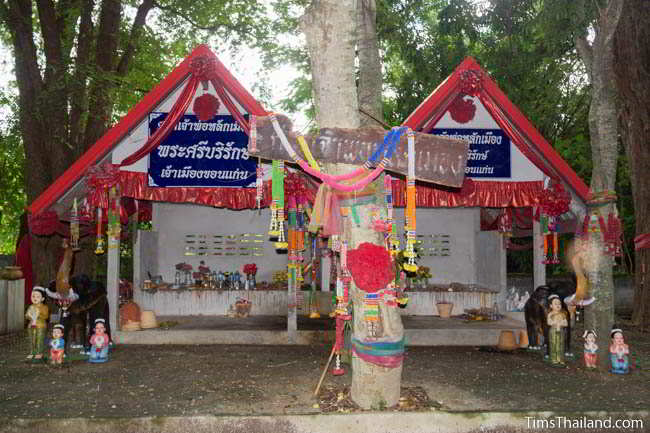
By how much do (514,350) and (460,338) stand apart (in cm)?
104

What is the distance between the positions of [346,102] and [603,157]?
431 cm

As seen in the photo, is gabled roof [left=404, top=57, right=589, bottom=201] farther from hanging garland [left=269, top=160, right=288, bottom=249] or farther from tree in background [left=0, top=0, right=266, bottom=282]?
tree in background [left=0, top=0, right=266, bottom=282]

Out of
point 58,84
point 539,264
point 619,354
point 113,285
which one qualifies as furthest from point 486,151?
point 58,84

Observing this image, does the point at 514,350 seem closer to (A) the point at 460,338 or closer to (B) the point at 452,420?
(A) the point at 460,338

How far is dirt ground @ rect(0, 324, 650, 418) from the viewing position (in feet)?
19.5

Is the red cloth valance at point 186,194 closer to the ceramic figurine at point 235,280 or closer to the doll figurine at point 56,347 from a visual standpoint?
the doll figurine at point 56,347

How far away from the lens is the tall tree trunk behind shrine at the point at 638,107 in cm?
1273

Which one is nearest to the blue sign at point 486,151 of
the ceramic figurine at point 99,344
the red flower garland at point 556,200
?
the red flower garland at point 556,200

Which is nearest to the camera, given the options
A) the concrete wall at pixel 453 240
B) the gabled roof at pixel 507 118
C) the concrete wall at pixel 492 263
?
the gabled roof at pixel 507 118

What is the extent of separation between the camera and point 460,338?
33.0 feet

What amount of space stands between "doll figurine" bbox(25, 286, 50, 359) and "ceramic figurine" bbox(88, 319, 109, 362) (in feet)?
2.99

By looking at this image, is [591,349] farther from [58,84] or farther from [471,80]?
[58,84]

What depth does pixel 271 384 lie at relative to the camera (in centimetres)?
695

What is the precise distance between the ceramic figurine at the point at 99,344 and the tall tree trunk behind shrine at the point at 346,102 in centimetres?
463
